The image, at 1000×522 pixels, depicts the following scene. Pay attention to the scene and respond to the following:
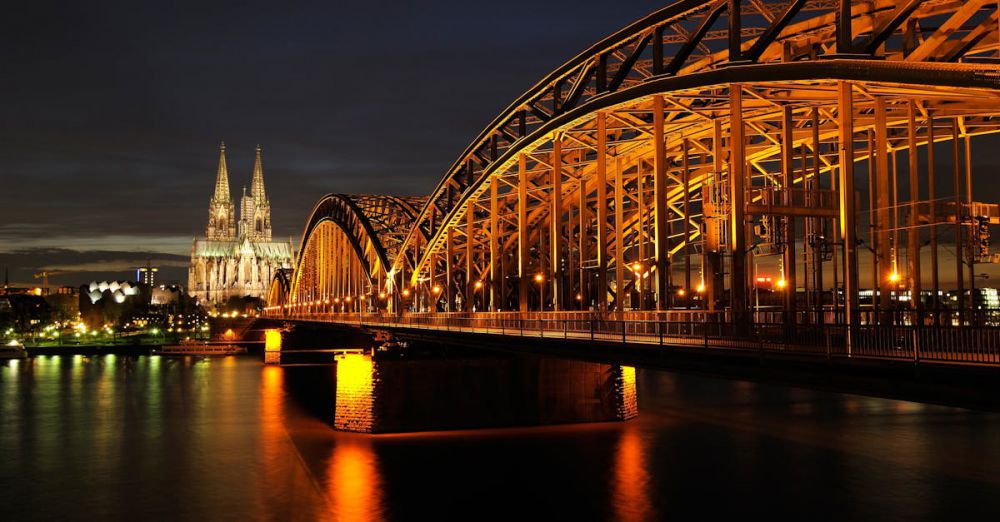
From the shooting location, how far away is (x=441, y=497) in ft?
116

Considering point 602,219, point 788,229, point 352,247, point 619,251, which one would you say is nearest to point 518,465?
point 619,251

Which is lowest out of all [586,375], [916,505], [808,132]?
[916,505]

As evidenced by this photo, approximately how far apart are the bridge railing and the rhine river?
6125 mm

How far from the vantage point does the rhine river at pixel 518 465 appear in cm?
3400

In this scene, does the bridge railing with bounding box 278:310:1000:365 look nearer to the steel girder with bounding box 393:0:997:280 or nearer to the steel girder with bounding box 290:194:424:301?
the steel girder with bounding box 393:0:997:280

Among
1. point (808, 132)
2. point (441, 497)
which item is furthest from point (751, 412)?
point (441, 497)

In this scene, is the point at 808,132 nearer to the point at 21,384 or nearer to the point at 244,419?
the point at 244,419

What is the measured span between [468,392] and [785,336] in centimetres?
2635

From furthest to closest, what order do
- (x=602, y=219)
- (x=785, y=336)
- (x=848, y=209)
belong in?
1. (x=602, y=219)
2. (x=848, y=209)
3. (x=785, y=336)

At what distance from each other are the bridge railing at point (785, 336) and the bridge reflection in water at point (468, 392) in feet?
26.9

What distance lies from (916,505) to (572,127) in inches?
752

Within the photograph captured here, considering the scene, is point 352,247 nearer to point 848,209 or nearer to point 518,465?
point 518,465

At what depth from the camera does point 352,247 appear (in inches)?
3885

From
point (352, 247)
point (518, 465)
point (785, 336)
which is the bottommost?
point (518, 465)
